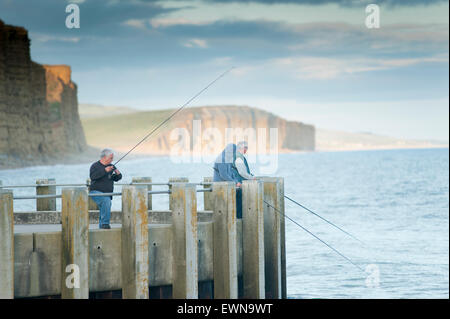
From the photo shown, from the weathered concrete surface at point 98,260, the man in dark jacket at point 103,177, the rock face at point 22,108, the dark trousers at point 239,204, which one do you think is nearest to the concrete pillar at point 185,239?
the weathered concrete surface at point 98,260

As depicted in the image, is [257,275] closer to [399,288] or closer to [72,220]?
[72,220]

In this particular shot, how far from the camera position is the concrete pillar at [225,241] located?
8898 millimetres

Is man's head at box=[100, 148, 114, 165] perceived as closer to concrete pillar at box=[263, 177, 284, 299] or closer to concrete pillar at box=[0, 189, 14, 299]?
concrete pillar at box=[0, 189, 14, 299]

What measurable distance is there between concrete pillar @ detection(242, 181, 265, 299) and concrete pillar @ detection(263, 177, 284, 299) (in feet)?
2.13

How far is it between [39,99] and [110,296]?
89.7 m

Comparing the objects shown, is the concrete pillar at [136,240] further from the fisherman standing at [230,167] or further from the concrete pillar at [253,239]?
the fisherman standing at [230,167]

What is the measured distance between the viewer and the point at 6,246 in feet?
24.6

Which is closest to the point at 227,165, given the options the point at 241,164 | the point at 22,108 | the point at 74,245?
the point at 241,164

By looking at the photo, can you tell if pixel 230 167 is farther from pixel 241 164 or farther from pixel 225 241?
pixel 225 241

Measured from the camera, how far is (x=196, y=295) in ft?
27.7

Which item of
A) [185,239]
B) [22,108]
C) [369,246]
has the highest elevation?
[22,108]

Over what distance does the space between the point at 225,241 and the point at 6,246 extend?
2779 millimetres

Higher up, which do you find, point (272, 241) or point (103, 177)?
point (103, 177)
